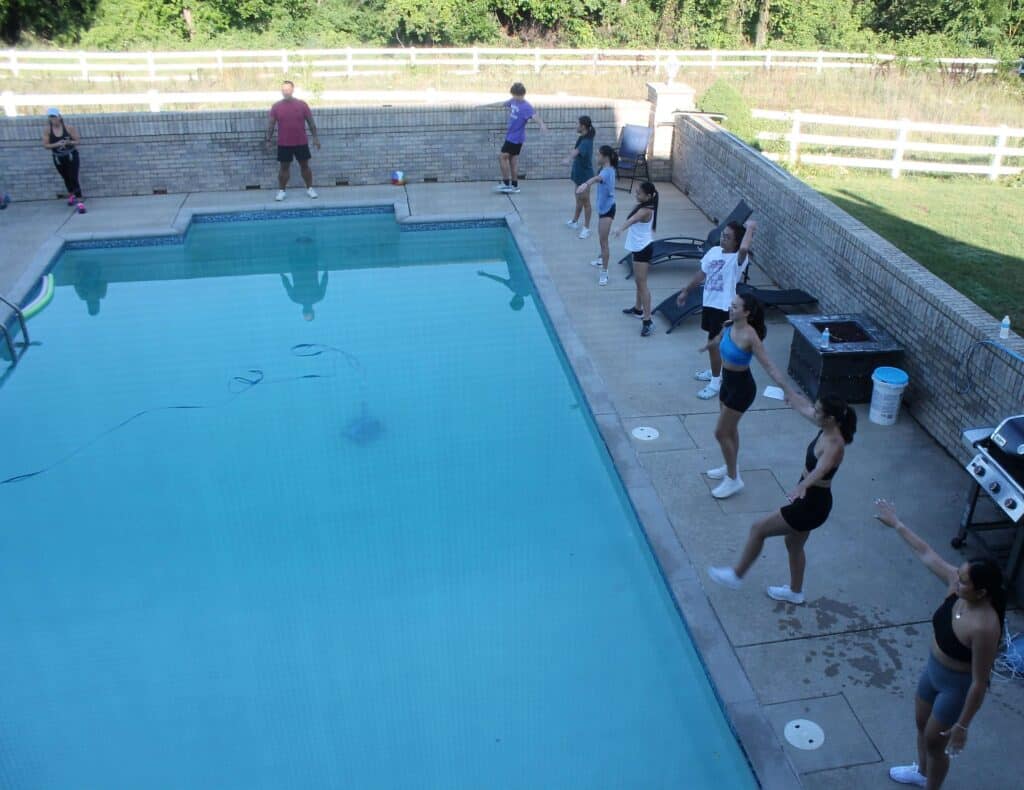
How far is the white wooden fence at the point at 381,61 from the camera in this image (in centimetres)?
2412

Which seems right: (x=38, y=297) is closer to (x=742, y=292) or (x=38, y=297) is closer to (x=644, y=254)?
(x=644, y=254)

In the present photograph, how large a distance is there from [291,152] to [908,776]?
11928 millimetres

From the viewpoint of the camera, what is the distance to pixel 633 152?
14.8m

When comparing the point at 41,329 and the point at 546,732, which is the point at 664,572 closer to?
the point at 546,732

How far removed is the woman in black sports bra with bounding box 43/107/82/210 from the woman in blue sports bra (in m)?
10.7

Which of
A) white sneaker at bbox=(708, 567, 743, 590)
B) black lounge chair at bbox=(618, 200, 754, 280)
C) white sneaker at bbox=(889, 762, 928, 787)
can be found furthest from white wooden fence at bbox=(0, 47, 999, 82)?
white sneaker at bbox=(889, 762, 928, 787)

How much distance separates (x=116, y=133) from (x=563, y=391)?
353 inches

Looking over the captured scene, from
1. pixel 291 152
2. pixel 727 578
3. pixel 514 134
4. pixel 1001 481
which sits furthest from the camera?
pixel 291 152

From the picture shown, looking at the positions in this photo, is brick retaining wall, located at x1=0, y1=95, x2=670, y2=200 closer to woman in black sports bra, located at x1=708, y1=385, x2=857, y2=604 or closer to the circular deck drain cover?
woman in black sports bra, located at x1=708, y1=385, x2=857, y2=604

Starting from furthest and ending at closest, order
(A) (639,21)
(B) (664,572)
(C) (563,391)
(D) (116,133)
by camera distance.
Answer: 1. (A) (639,21)
2. (D) (116,133)
3. (C) (563,391)
4. (B) (664,572)

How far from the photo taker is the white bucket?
794 centimetres

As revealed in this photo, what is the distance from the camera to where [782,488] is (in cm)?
733

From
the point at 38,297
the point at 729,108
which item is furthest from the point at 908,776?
the point at 729,108

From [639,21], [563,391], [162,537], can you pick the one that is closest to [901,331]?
[563,391]
